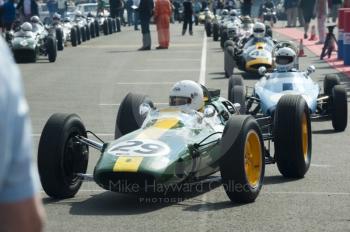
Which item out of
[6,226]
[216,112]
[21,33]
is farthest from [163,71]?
[6,226]

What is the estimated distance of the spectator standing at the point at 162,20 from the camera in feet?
121

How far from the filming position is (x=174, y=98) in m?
9.83

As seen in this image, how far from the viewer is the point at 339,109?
13953mm

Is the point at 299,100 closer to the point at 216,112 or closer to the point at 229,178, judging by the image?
the point at 216,112

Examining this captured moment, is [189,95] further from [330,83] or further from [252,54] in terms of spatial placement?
[252,54]

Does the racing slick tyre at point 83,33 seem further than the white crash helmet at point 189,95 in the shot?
Yes

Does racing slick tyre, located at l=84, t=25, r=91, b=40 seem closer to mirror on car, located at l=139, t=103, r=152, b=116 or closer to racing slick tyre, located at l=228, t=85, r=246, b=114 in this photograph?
racing slick tyre, located at l=228, t=85, r=246, b=114

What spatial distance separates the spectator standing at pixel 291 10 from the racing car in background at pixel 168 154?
138 feet

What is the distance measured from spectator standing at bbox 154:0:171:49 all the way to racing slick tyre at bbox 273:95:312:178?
26.8 m

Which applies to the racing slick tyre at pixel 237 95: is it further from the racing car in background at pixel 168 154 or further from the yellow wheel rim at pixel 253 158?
the yellow wheel rim at pixel 253 158

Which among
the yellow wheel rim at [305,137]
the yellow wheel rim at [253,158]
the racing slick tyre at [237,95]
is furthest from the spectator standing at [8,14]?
the yellow wheel rim at [253,158]

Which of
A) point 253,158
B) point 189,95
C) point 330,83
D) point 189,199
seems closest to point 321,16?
point 330,83

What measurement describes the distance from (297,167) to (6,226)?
7290 millimetres

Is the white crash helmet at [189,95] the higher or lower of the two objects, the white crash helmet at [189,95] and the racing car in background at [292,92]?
the higher
